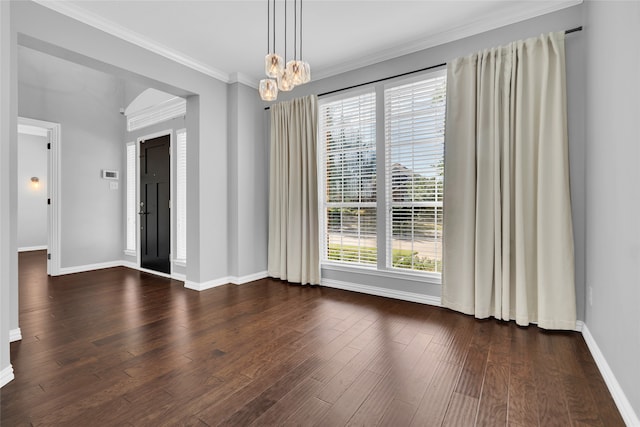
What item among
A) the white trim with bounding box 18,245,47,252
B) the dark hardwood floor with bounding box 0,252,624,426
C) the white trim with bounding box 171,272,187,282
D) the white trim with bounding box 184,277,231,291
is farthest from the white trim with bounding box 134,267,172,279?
the white trim with bounding box 18,245,47,252

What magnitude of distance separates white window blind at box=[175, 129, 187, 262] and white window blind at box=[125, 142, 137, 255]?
1.47 m

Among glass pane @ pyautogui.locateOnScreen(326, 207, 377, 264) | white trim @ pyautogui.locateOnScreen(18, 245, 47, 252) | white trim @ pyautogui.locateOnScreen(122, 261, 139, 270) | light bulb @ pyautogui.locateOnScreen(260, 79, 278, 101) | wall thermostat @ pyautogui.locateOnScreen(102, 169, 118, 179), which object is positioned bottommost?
white trim @ pyautogui.locateOnScreen(122, 261, 139, 270)

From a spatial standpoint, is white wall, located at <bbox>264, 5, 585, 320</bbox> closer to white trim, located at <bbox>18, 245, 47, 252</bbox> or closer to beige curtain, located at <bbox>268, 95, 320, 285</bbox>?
beige curtain, located at <bbox>268, 95, 320, 285</bbox>

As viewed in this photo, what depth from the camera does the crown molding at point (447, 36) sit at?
9.06 ft

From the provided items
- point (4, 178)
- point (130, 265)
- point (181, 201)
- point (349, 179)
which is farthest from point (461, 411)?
point (130, 265)

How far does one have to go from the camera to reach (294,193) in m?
4.28

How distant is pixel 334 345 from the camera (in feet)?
7.94

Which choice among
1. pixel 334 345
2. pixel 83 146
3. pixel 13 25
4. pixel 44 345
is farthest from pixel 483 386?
pixel 83 146

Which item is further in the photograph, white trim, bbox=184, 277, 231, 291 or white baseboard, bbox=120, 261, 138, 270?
white baseboard, bbox=120, 261, 138, 270

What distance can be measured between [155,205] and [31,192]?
541cm

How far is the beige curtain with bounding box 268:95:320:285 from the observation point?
4.15m

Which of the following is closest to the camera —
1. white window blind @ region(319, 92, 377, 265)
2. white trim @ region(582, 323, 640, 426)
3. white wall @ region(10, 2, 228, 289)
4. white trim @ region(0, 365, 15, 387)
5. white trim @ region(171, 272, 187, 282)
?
white trim @ region(582, 323, 640, 426)

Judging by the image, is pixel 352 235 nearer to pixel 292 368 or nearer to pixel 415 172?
pixel 415 172

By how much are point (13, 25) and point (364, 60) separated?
332cm
